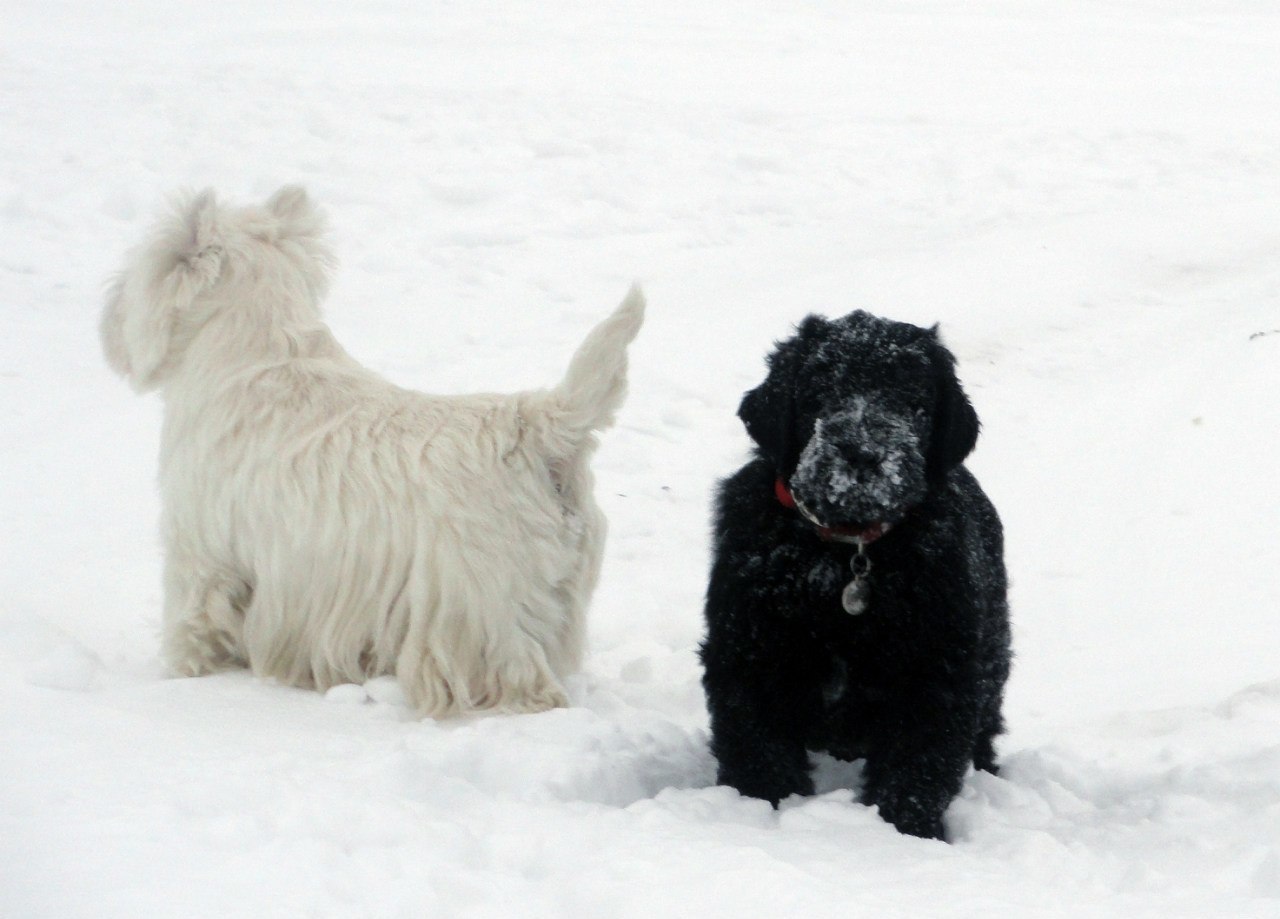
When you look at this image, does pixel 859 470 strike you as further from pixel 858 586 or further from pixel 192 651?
pixel 192 651

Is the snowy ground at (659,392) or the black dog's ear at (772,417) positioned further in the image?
the black dog's ear at (772,417)

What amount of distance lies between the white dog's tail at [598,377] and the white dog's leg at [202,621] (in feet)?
3.79

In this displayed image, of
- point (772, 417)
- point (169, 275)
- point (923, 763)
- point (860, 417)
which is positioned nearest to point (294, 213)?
point (169, 275)

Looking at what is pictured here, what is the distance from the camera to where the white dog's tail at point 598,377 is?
369 cm

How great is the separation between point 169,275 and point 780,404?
7.36ft

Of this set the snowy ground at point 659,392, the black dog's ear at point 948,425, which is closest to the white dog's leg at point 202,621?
the snowy ground at point 659,392

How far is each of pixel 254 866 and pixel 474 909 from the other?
420mm

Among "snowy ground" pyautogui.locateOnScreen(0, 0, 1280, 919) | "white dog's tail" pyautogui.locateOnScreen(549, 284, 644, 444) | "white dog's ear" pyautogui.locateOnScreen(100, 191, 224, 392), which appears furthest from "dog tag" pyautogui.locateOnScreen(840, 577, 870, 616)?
"white dog's ear" pyautogui.locateOnScreen(100, 191, 224, 392)

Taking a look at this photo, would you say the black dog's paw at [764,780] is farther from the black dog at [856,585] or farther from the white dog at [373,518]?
the white dog at [373,518]

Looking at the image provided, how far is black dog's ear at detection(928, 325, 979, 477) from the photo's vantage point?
335cm

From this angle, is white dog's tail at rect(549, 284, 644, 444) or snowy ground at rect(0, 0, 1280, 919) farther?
white dog's tail at rect(549, 284, 644, 444)

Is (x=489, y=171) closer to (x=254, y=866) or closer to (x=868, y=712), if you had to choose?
(x=868, y=712)

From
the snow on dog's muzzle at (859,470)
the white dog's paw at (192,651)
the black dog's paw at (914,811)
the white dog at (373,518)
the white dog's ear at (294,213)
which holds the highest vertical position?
the white dog's ear at (294,213)

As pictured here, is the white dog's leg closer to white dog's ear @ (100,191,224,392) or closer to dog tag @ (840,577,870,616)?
white dog's ear @ (100,191,224,392)
